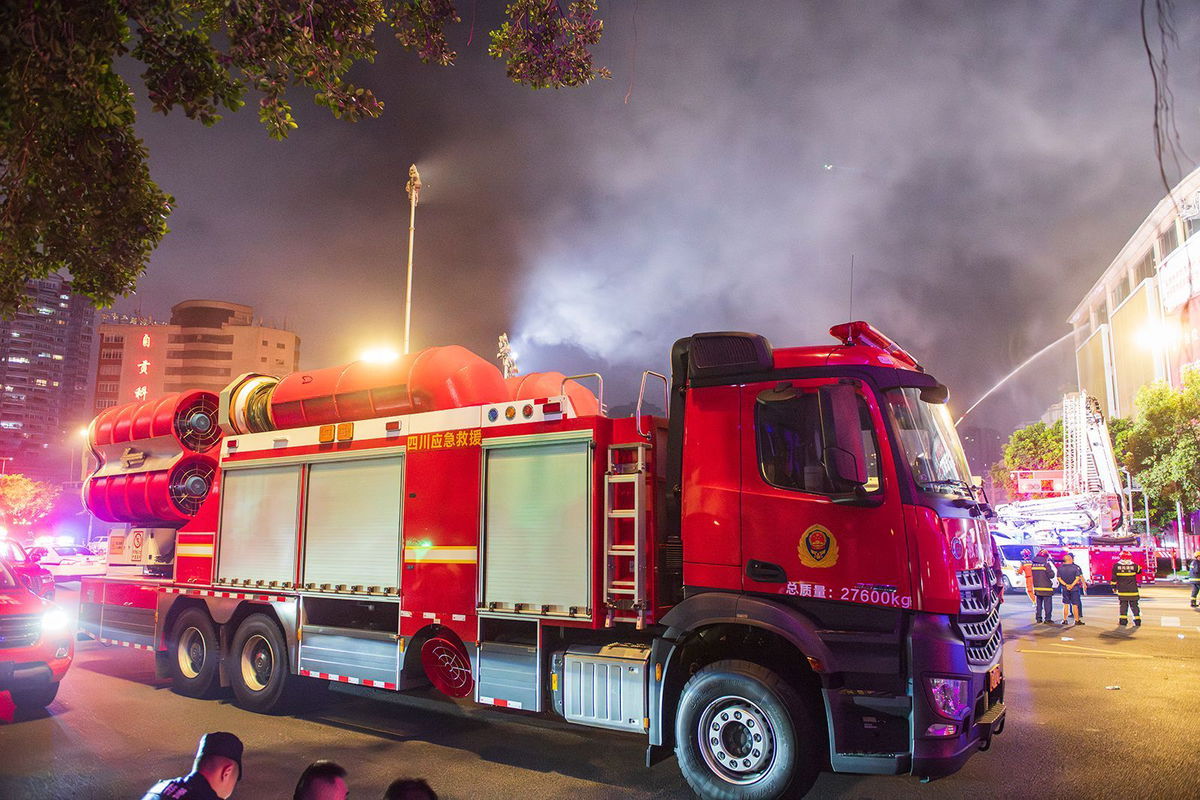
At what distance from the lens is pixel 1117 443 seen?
43.0 m

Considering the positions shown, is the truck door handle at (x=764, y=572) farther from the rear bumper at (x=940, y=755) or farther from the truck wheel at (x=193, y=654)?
the truck wheel at (x=193, y=654)

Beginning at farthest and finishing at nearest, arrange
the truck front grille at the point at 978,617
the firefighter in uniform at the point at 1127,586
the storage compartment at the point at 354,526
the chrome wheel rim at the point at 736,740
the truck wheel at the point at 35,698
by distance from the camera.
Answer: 1. the firefighter in uniform at the point at 1127,586
2. the truck wheel at the point at 35,698
3. the storage compartment at the point at 354,526
4. the chrome wheel rim at the point at 736,740
5. the truck front grille at the point at 978,617

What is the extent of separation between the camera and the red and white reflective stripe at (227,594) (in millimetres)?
8445

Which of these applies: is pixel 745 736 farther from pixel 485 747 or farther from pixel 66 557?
pixel 66 557

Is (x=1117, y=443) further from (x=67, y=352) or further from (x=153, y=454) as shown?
(x=67, y=352)

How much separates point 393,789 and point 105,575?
1019 cm

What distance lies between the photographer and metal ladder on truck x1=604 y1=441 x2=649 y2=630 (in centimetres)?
584

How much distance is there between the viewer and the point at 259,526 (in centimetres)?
889

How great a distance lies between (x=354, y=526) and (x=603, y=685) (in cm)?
337

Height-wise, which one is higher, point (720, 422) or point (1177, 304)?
point (1177, 304)

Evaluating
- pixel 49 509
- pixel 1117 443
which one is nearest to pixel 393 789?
pixel 1117 443

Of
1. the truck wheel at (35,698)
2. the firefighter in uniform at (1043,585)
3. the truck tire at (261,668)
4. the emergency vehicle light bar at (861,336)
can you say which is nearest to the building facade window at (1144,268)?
the firefighter in uniform at (1043,585)

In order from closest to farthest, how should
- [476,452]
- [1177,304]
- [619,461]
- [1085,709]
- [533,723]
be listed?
[619,461] < [476,452] < [533,723] < [1085,709] < [1177,304]

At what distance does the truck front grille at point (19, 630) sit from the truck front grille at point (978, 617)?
8800 millimetres
